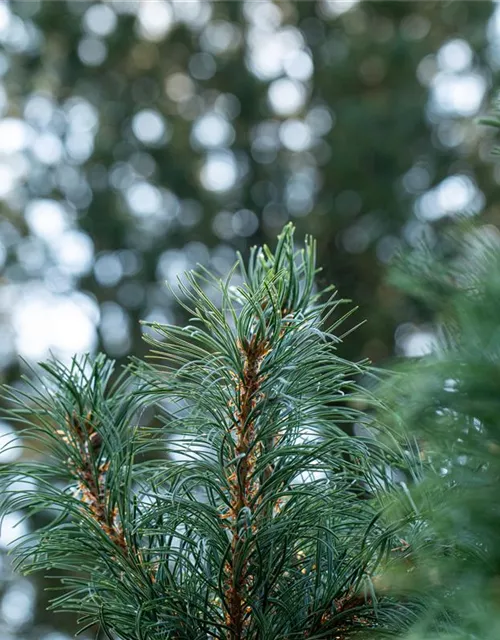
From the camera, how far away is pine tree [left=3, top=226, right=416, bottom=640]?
455 mm

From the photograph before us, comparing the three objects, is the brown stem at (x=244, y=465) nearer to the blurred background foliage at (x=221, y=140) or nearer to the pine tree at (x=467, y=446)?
the pine tree at (x=467, y=446)

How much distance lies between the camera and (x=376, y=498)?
0.49 meters

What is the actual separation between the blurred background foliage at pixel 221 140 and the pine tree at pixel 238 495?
368 cm

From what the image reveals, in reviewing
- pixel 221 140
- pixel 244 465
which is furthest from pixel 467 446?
pixel 221 140

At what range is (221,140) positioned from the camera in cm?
475

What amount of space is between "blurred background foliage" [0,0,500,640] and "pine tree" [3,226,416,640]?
3.68m

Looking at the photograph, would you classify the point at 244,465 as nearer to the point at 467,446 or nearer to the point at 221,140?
the point at 467,446

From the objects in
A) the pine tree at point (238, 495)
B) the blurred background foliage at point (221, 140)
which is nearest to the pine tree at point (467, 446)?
the pine tree at point (238, 495)

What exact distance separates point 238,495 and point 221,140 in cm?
443

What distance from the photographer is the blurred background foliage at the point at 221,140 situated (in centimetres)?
441

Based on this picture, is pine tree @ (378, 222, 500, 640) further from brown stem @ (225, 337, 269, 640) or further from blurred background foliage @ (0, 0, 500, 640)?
blurred background foliage @ (0, 0, 500, 640)

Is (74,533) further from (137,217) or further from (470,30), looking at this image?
(470,30)

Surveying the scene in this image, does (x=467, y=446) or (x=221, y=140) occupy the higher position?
(x=221, y=140)

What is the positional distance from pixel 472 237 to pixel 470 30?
4.68 meters
